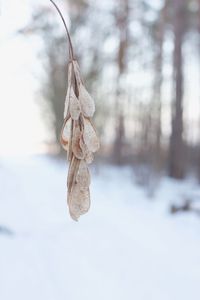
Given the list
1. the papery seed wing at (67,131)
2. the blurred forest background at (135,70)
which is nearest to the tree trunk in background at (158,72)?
the blurred forest background at (135,70)

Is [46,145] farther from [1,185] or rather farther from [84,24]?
Result: [1,185]

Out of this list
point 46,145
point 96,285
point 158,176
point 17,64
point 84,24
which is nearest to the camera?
point 96,285


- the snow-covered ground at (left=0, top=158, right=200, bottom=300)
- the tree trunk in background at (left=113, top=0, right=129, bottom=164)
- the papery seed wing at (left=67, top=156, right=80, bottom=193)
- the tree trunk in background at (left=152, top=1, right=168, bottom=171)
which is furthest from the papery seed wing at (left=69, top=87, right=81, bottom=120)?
the tree trunk in background at (left=113, top=0, right=129, bottom=164)

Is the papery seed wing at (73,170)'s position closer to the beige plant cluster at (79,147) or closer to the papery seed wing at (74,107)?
the beige plant cluster at (79,147)

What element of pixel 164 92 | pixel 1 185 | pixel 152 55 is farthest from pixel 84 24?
pixel 1 185

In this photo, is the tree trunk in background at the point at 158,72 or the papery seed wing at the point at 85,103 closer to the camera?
the papery seed wing at the point at 85,103

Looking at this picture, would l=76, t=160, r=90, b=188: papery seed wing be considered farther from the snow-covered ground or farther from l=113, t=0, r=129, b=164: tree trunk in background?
l=113, t=0, r=129, b=164: tree trunk in background

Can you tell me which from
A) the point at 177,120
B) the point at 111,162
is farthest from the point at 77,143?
the point at 111,162
